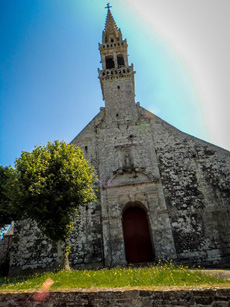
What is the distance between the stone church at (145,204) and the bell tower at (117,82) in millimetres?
231

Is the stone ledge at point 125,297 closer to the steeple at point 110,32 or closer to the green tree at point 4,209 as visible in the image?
the green tree at point 4,209

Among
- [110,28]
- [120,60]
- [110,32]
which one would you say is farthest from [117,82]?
[110,28]

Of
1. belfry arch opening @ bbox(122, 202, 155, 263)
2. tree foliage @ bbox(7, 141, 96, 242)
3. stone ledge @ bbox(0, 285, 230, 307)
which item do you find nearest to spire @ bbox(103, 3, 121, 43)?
tree foliage @ bbox(7, 141, 96, 242)

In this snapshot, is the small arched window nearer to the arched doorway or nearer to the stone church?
the stone church

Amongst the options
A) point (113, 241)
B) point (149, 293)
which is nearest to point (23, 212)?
point (113, 241)

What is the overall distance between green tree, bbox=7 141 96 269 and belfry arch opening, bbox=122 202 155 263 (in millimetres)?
3777

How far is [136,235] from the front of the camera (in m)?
12.1

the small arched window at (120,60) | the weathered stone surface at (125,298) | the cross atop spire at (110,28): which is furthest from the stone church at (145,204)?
the cross atop spire at (110,28)

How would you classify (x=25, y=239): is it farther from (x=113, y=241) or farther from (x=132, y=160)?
(x=132, y=160)

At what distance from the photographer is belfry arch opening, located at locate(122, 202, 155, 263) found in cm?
1152

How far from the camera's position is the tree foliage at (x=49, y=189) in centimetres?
897

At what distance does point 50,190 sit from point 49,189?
0.09 metres

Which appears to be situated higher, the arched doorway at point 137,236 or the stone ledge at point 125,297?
the arched doorway at point 137,236

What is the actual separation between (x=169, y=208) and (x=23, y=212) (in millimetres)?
7606
